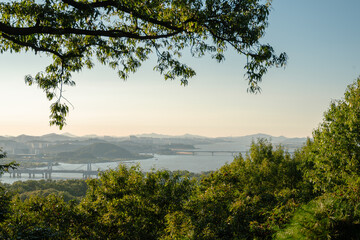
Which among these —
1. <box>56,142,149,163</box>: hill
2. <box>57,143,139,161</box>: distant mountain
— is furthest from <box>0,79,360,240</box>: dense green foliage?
<box>57,143,139,161</box>: distant mountain

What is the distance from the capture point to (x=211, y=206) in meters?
8.05

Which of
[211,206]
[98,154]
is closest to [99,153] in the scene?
[98,154]

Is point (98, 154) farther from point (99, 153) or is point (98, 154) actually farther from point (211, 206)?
point (211, 206)

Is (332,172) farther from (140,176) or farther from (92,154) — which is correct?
(92,154)

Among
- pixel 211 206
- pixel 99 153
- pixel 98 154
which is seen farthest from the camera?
pixel 99 153

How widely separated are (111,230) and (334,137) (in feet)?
35.5

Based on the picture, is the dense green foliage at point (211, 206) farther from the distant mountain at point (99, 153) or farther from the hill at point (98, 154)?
the distant mountain at point (99, 153)

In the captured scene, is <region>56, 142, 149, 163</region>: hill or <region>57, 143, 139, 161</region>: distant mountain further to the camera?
<region>57, 143, 139, 161</region>: distant mountain

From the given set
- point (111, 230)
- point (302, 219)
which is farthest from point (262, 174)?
point (302, 219)

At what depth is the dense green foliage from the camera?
608 centimetres

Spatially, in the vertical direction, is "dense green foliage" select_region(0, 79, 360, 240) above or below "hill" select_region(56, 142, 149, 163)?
above

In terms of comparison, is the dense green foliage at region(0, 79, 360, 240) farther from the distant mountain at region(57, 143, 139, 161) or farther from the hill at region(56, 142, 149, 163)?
the distant mountain at region(57, 143, 139, 161)

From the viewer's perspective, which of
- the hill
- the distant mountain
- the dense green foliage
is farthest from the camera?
the distant mountain

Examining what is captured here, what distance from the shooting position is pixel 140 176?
14.9 meters
